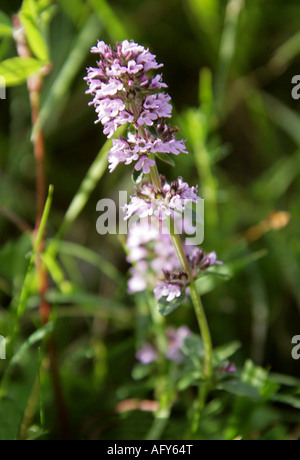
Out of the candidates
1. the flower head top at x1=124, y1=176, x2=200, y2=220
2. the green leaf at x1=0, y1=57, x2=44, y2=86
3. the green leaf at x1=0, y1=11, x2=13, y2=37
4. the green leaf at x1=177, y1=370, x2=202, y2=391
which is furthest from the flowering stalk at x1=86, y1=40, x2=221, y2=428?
the green leaf at x1=0, y1=11, x2=13, y2=37

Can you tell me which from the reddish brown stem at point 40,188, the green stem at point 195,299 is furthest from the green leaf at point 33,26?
the green stem at point 195,299

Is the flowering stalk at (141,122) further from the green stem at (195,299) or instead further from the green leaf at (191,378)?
the green leaf at (191,378)

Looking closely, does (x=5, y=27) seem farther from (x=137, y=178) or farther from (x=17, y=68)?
(x=137, y=178)

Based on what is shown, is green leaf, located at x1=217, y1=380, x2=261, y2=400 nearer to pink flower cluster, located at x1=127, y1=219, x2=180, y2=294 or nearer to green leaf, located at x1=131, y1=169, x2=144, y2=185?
pink flower cluster, located at x1=127, y1=219, x2=180, y2=294

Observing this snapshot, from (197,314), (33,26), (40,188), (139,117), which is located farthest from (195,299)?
(33,26)

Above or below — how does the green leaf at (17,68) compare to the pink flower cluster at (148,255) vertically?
above

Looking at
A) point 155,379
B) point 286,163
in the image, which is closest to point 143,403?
point 155,379

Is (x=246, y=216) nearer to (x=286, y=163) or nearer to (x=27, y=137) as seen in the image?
(x=286, y=163)
